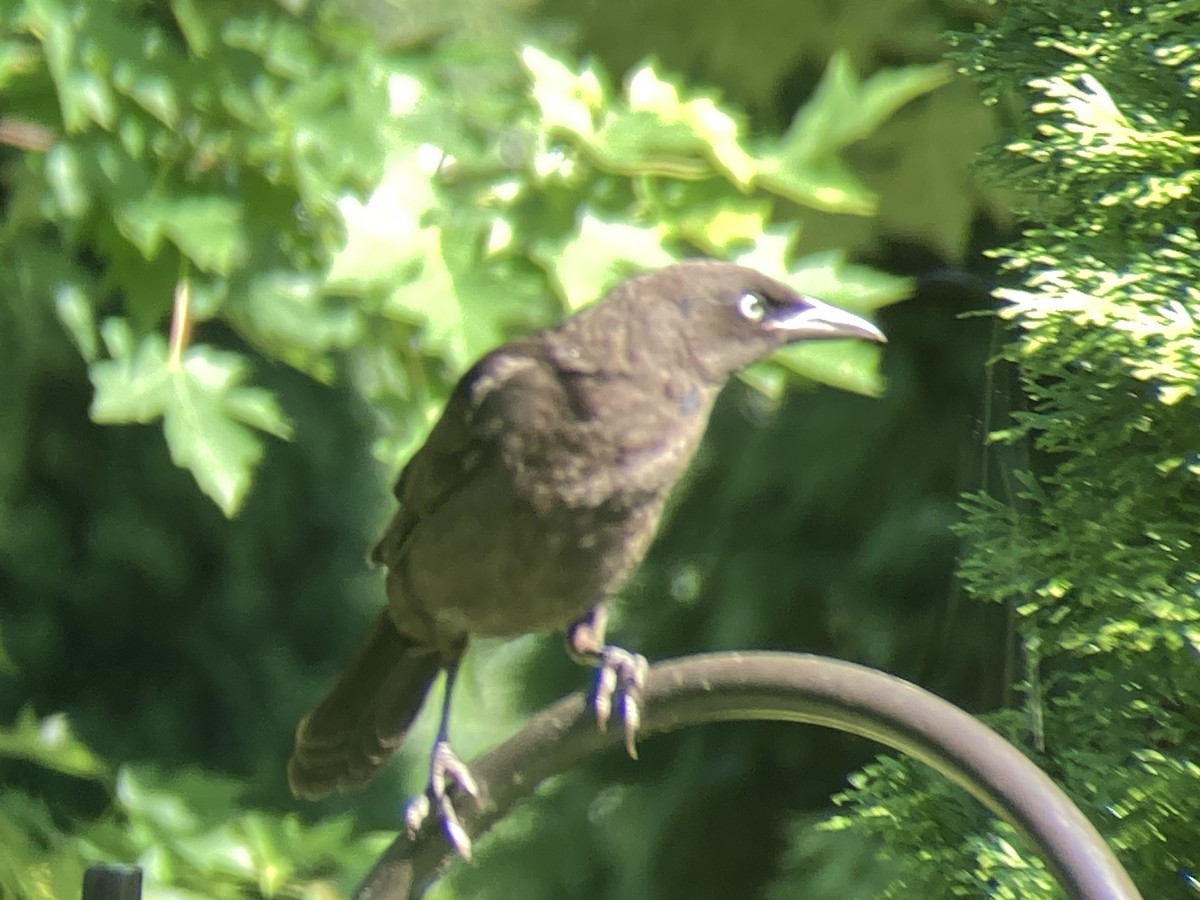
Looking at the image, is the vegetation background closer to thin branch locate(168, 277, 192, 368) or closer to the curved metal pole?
thin branch locate(168, 277, 192, 368)

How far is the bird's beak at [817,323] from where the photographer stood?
1.42 meters

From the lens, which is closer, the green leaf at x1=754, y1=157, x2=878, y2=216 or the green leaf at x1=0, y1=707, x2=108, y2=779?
the green leaf at x1=754, y1=157, x2=878, y2=216

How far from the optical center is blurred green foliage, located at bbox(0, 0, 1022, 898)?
1584mm

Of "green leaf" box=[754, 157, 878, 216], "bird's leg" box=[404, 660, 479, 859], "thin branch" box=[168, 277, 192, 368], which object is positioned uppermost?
"green leaf" box=[754, 157, 878, 216]

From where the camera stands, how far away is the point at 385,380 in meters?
1.78

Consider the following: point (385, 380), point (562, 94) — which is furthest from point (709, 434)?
point (562, 94)

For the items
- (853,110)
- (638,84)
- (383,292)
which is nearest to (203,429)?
(383,292)

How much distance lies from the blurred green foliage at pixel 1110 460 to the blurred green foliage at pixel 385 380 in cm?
34

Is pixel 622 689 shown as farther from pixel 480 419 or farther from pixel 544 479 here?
pixel 480 419

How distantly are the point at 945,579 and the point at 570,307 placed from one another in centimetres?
74

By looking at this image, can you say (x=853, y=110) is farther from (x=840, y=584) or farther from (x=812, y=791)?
(x=812, y=791)

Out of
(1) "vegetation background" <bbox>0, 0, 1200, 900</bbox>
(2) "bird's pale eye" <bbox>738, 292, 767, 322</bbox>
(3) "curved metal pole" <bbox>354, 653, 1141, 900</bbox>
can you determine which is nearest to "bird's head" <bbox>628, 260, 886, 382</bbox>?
(2) "bird's pale eye" <bbox>738, 292, 767, 322</bbox>

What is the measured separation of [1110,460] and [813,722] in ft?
1.20

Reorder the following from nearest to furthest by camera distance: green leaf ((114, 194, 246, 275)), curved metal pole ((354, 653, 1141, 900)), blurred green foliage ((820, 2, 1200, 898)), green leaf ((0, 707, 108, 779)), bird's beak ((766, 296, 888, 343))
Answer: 1. curved metal pole ((354, 653, 1141, 900))
2. blurred green foliage ((820, 2, 1200, 898))
3. bird's beak ((766, 296, 888, 343))
4. green leaf ((114, 194, 246, 275))
5. green leaf ((0, 707, 108, 779))
